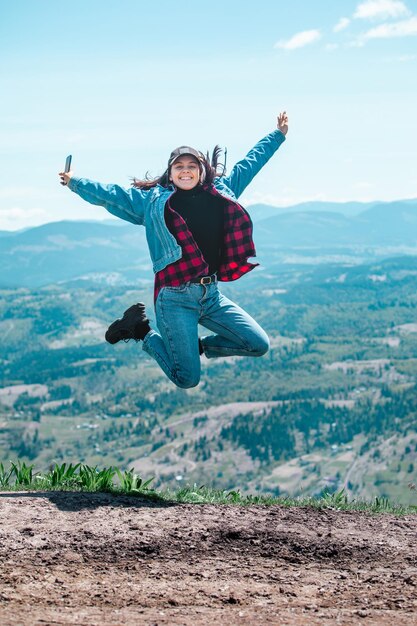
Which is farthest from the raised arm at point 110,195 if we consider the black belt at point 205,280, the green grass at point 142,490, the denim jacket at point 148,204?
the green grass at point 142,490

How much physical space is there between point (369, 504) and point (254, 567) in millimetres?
2922

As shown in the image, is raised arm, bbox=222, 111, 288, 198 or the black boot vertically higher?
raised arm, bbox=222, 111, 288, 198

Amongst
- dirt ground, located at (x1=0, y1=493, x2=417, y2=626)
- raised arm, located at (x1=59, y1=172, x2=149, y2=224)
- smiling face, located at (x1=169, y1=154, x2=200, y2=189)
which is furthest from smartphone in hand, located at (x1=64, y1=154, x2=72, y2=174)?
dirt ground, located at (x1=0, y1=493, x2=417, y2=626)

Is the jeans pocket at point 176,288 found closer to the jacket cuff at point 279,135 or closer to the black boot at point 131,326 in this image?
the black boot at point 131,326

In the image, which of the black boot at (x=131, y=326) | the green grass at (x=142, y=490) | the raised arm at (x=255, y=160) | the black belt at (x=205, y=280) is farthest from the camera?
the raised arm at (x=255, y=160)

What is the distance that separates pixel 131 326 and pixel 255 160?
2633 mm

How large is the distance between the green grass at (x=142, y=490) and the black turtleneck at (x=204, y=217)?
2699mm

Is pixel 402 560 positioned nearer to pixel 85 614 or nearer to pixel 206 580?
pixel 206 580

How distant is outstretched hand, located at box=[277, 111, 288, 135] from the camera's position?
9.34m

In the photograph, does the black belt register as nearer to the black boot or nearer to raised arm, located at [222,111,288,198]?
the black boot

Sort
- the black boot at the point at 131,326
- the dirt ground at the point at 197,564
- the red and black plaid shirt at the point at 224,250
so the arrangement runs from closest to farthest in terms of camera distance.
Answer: the dirt ground at the point at 197,564 < the red and black plaid shirt at the point at 224,250 < the black boot at the point at 131,326

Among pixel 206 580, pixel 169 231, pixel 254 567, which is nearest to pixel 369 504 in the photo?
pixel 254 567

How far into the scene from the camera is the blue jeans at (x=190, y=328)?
8195mm

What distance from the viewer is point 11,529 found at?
21.6 feet
